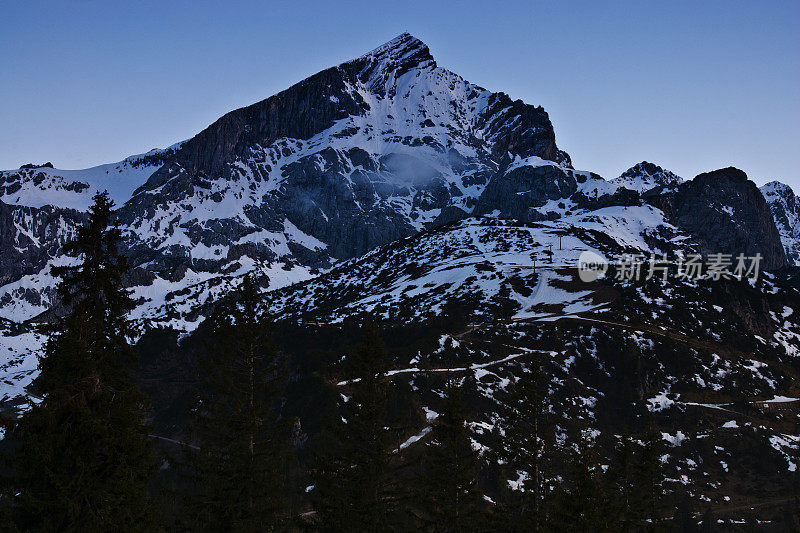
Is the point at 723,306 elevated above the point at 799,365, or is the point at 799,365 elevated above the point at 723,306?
the point at 723,306

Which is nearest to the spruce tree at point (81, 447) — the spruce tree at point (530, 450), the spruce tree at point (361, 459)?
the spruce tree at point (361, 459)

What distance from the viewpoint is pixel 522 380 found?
39219 millimetres

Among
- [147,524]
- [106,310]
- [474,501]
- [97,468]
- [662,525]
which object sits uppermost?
[106,310]

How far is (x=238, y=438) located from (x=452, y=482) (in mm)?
10630

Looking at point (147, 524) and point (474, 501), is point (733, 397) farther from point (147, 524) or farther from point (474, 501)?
point (147, 524)

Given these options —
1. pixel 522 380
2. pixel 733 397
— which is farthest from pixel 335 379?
pixel 733 397

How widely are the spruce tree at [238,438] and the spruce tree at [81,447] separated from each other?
Answer: 25.9ft

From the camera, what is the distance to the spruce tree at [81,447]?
63.5ft

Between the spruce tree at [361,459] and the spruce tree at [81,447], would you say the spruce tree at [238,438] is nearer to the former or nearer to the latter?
the spruce tree at [361,459]

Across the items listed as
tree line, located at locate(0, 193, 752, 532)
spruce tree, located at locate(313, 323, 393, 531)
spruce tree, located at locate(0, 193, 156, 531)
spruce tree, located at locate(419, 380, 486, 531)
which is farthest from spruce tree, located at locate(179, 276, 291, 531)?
spruce tree, located at locate(0, 193, 156, 531)

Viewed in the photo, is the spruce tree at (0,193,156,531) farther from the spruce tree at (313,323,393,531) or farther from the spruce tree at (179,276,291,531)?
the spruce tree at (313,323,393,531)

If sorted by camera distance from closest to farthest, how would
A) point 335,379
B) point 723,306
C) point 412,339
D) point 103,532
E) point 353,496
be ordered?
1. point 103,532
2. point 353,496
3. point 335,379
4. point 412,339
5. point 723,306

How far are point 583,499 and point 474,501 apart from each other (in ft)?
19.0

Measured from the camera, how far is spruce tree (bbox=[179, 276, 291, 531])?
30.1m
